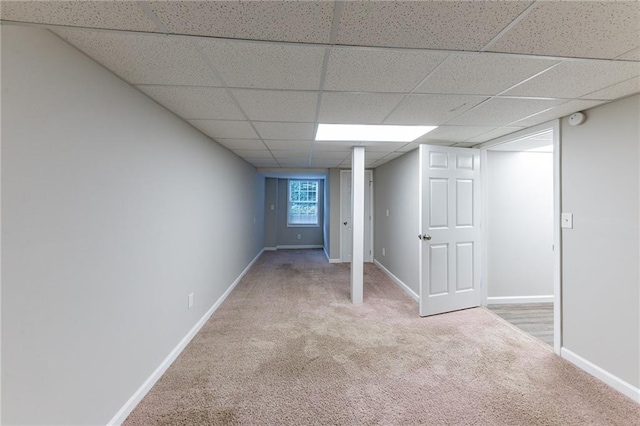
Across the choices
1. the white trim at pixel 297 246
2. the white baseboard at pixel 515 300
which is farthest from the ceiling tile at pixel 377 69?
the white trim at pixel 297 246

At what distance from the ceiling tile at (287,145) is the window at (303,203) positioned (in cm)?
423

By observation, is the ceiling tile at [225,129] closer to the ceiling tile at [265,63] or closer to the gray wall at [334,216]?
the ceiling tile at [265,63]

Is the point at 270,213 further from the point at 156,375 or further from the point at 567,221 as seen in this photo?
the point at 567,221

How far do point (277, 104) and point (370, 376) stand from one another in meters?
2.16

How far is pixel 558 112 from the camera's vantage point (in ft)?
6.53

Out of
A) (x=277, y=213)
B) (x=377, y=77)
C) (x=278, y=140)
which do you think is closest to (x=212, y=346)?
(x=278, y=140)

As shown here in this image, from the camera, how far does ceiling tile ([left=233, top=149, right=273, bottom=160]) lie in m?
3.50

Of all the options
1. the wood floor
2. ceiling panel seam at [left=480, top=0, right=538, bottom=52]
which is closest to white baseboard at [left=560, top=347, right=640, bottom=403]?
the wood floor

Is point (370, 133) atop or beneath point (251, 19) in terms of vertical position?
atop

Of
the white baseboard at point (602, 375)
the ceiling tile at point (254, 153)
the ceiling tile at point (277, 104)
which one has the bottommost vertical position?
the white baseboard at point (602, 375)

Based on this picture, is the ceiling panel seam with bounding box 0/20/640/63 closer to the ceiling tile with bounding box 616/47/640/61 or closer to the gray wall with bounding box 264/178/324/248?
the ceiling tile with bounding box 616/47/640/61

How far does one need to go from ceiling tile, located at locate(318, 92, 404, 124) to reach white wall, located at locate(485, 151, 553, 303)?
2136mm

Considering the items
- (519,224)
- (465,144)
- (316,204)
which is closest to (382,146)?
(465,144)

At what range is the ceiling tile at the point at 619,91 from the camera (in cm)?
149
